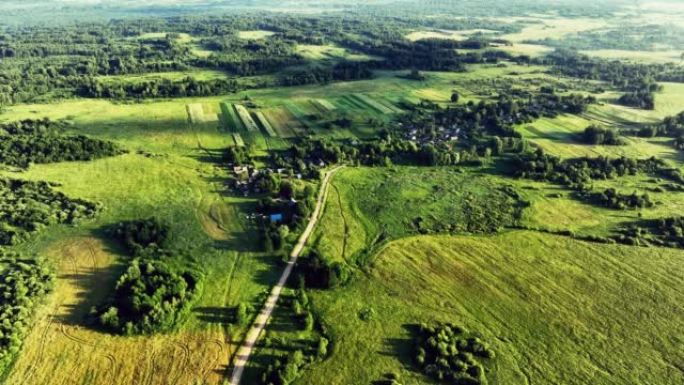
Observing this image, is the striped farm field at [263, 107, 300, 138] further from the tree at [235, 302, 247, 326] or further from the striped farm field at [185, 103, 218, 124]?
the tree at [235, 302, 247, 326]

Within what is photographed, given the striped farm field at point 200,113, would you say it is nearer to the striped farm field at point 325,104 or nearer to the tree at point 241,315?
the striped farm field at point 325,104

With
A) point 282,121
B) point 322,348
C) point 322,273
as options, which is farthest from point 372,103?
point 322,348

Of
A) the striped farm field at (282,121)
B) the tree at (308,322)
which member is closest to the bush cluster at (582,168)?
the striped farm field at (282,121)

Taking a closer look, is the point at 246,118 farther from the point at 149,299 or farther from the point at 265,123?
the point at 149,299

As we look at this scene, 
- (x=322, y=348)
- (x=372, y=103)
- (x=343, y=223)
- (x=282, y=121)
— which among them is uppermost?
(x=372, y=103)

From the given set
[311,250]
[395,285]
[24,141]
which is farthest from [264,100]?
[395,285]

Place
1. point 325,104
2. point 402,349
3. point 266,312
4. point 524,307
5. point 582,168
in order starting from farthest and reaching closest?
point 325,104
point 582,168
point 524,307
point 266,312
point 402,349

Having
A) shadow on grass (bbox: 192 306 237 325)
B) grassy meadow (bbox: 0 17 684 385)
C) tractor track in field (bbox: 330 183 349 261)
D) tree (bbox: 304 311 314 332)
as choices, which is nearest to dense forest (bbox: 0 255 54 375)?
grassy meadow (bbox: 0 17 684 385)
